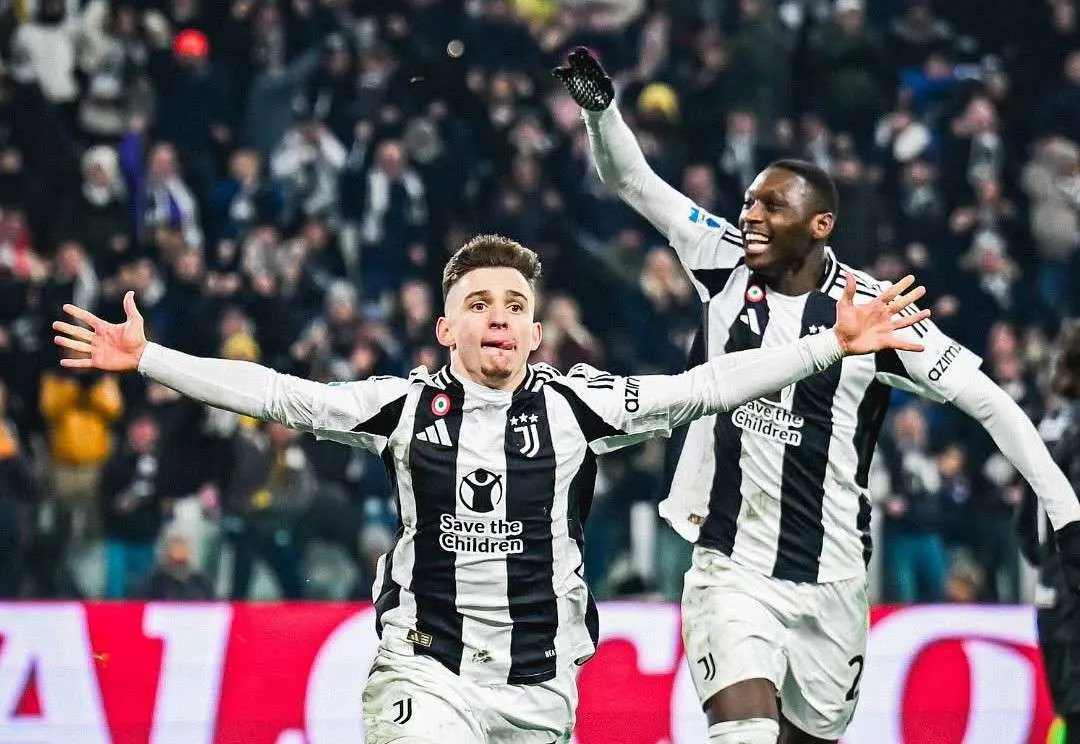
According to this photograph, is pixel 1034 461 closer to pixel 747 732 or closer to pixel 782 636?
pixel 782 636

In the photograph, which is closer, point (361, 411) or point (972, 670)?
point (361, 411)

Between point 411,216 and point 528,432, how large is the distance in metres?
8.20

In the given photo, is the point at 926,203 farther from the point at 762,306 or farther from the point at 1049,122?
the point at 762,306

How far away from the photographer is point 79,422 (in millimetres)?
11164

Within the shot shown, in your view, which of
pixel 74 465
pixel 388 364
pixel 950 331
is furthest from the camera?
pixel 950 331

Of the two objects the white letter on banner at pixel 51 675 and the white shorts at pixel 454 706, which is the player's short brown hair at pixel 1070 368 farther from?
the white letter on banner at pixel 51 675

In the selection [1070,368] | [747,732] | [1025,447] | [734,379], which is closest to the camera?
[734,379]

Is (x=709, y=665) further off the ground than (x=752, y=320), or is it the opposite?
(x=752, y=320)

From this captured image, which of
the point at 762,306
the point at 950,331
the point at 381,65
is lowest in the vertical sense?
the point at 762,306

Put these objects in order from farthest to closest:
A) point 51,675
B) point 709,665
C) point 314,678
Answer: point 314,678
point 51,675
point 709,665

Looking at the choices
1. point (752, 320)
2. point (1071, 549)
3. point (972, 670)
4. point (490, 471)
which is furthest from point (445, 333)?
point (972, 670)

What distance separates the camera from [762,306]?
244 inches

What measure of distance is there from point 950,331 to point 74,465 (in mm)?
6179

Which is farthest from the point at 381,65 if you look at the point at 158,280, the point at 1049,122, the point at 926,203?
→ the point at 1049,122
